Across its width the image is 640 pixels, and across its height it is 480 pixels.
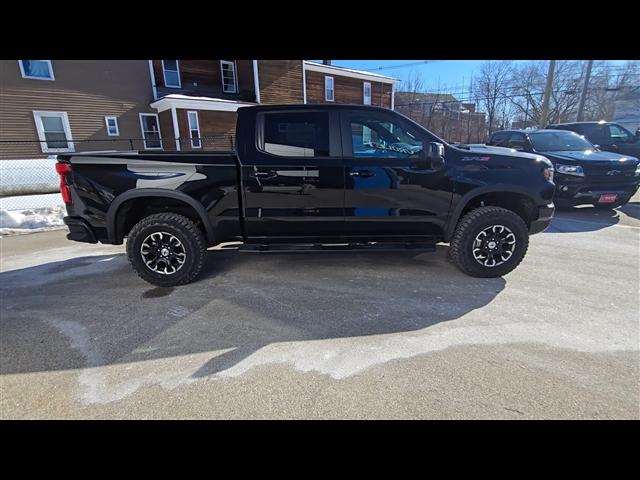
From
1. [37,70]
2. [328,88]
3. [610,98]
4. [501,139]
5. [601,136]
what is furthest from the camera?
[610,98]

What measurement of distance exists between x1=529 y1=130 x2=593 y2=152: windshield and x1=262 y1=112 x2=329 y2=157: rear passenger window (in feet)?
21.1

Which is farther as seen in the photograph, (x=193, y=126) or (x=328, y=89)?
(x=328, y=89)

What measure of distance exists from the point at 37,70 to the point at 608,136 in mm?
20891

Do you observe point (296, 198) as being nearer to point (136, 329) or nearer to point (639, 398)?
point (136, 329)

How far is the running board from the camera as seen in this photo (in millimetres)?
3998

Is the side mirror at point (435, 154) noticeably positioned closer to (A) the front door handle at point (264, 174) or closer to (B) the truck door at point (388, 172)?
(B) the truck door at point (388, 172)

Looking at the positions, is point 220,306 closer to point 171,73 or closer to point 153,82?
point 153,82

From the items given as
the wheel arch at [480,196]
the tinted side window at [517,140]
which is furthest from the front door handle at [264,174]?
the tinted side window at [517,140]

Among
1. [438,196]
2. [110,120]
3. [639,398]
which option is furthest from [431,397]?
[110,120]

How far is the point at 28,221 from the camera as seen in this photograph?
23.7ft

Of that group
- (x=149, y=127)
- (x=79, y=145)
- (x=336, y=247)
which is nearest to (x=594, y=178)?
(x=336, y=247)

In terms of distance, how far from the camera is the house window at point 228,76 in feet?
59.7

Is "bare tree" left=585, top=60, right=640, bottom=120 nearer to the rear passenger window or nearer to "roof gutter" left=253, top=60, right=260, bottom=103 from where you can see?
"roof gutter" left=253, top=60, right=260, bottom=103

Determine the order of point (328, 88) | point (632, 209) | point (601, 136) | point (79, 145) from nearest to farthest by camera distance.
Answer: point (632, 209), point (601, 136), point (79, 145), point (328, 88)
